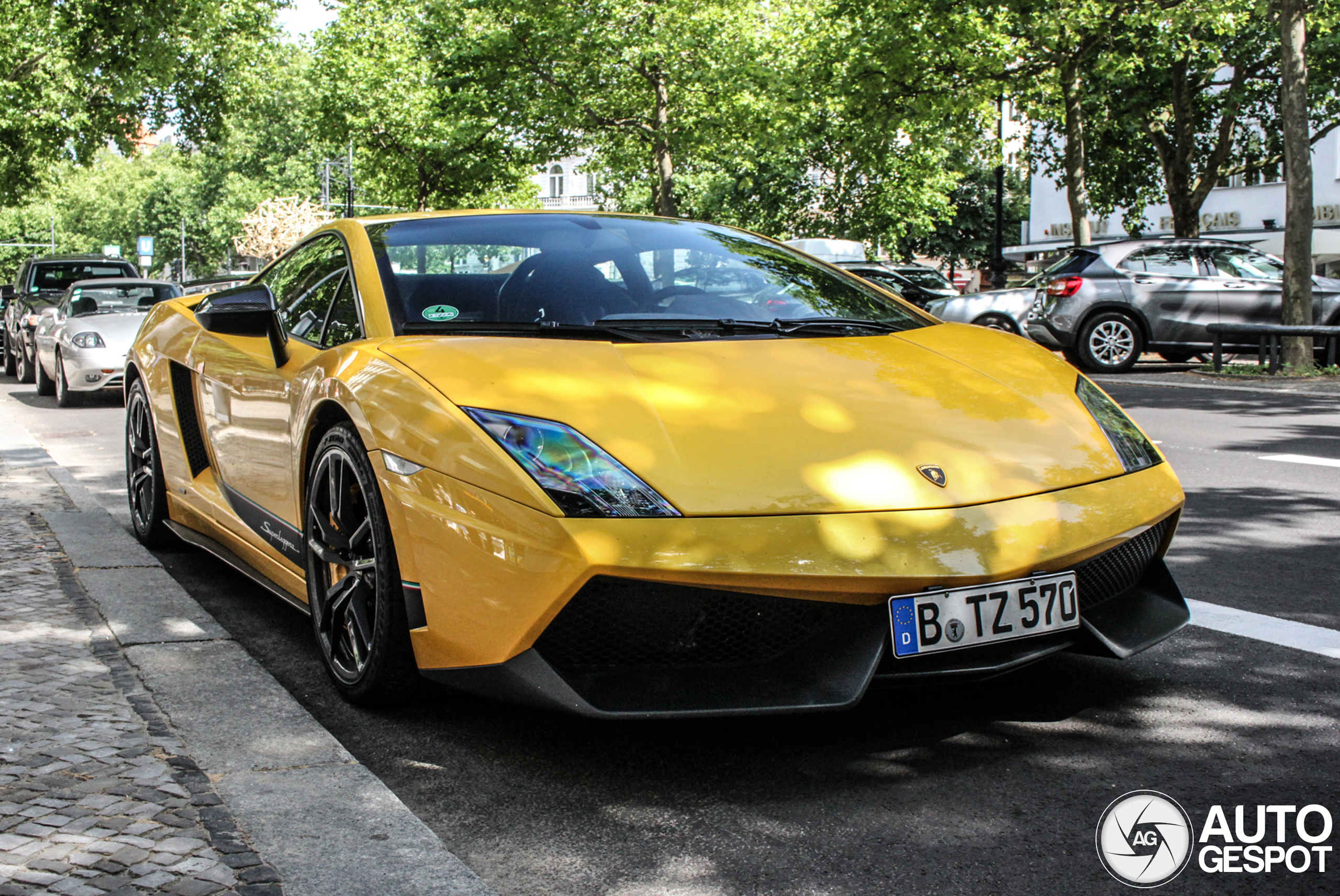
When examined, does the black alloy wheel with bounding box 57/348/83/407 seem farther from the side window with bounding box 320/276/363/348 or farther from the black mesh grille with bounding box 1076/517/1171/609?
the black mesh grille with bounding box 1076/517/1171/609

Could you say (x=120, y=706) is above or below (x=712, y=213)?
below

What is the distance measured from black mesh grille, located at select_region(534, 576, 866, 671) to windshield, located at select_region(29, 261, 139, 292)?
58.5 ft

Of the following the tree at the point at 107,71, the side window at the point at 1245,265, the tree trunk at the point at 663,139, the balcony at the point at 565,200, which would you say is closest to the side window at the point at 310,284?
the side window at the point at 1245,265

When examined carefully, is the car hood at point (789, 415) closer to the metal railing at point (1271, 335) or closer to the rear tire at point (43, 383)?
the metal railing at point (1271, 335)

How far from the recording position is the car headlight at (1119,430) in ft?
11.2

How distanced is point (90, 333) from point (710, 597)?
13.0 meters

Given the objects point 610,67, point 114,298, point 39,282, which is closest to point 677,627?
point 114,298

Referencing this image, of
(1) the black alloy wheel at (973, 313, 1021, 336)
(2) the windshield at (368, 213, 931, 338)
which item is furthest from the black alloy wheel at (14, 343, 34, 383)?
(2) the windshield at (368, 213, 931, 338)

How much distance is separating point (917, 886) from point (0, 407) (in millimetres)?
13648

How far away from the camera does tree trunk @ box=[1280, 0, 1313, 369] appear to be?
589 inches

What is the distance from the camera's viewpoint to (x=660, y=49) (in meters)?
30.4

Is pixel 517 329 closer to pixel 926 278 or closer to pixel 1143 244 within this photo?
pixel 1143 244

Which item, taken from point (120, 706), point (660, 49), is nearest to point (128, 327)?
point (120, 706)

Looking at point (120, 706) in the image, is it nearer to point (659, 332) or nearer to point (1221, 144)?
point (659, 332)
